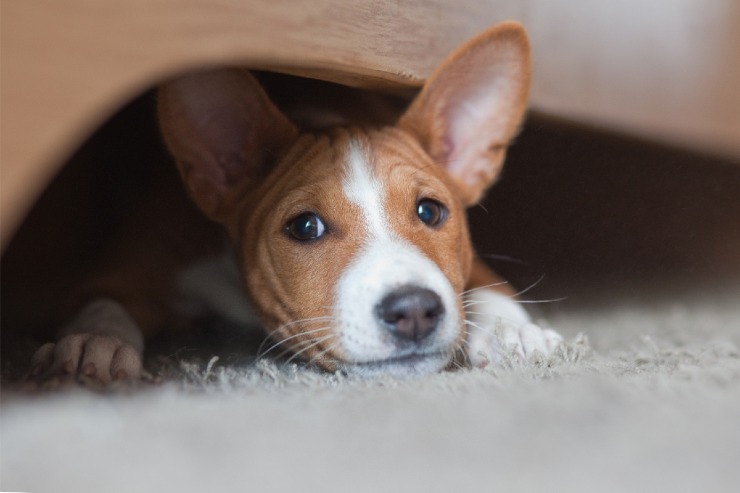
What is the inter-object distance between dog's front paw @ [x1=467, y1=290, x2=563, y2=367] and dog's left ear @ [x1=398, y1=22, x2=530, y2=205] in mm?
462

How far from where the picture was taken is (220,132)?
2.19 metres

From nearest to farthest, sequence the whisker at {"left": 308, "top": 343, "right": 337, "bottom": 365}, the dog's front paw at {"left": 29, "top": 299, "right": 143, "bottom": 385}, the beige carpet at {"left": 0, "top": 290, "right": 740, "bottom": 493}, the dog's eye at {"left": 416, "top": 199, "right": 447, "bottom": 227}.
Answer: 1. the beige carpet at {"left": 0, "top": 290, "right": 740, "bottom": 493}
2. the dog's front paw at {"left": 29, "top": 299, "right": 143, "bottom": 385}
3. the whisker at {"left": 308, "top": 343, "right": 337, "bottom": 365}
4. the dog's eye at {"left": 416, "top": 199, "right": 447, "bottom": 227}

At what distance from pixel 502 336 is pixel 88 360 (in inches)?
39.8

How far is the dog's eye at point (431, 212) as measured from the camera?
6.63ft

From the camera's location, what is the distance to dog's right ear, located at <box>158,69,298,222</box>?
204 centimetres

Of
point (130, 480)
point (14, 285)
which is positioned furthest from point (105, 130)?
point (130, 480)

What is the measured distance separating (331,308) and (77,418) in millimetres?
694

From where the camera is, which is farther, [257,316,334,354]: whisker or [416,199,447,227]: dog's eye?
[416,199,447,227]: dog's eye

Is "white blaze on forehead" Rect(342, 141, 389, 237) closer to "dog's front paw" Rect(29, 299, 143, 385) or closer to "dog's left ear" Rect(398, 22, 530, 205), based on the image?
"dog's left ear" Rect(398, 22, 530, 205)

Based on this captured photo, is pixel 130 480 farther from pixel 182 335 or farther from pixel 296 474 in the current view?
pixel 182 335

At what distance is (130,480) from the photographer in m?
0.96

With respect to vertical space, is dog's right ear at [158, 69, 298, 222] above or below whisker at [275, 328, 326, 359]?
above

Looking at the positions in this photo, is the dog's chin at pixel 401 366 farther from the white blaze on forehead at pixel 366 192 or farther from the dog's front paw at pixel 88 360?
the dog's front paw at pixel 88 360

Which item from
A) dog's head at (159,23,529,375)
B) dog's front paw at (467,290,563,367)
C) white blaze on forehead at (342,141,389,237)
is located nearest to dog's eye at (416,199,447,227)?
dog's head at (159,23,529,375)
